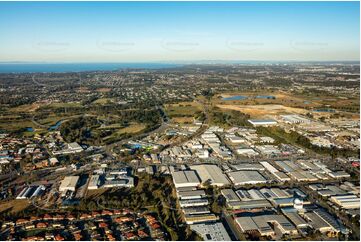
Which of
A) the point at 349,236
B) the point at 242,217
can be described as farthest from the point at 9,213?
the point at 349,236

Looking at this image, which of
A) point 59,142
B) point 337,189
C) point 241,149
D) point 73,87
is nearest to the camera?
point 337,189

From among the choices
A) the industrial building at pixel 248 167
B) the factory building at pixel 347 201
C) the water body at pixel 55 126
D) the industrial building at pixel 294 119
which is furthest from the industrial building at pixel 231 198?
the water body at pixel 55 126

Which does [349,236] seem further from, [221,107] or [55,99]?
[55,99]

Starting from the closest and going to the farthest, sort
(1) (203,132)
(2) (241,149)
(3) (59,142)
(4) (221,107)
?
(2) (241,149), (3) (59,142), (1) (203,132), (4) (221,107)

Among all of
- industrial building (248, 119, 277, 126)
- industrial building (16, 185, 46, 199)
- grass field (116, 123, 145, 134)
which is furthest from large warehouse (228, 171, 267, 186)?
Answer: industrial building (248, 119, 277, 126)

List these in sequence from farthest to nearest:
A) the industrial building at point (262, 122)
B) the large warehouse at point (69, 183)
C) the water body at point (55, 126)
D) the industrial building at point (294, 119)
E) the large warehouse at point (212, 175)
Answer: the industrial building at point (294, 119) → the industrial building at point (262, 122) → the water body at point (55, 126) → the large warehouse at point (212, 175) → the large warehouse at point (69, 183)

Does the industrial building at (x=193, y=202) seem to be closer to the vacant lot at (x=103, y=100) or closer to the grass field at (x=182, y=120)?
the grass field at (x=182, y=120)

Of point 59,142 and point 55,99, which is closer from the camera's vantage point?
point 59,142
